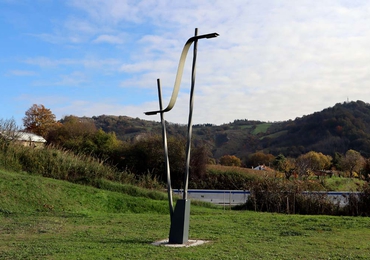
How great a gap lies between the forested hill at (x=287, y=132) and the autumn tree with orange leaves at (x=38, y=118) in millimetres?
9160

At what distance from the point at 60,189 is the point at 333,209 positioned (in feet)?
27.7

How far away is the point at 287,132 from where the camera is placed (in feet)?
198

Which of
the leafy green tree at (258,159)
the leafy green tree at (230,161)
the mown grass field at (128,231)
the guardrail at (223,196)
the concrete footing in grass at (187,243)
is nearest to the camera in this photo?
the mown grass field at (128,231)

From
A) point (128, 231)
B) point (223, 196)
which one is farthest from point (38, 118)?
point (128, 231)

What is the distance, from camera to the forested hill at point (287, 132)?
51.2 meters

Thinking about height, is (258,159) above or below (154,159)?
above

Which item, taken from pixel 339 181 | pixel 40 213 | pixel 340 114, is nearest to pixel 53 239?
pixel 40 213

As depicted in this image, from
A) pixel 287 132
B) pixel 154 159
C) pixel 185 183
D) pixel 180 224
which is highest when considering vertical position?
pixel 287 132

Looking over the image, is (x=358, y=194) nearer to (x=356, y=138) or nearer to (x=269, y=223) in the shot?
(x=269, y=223)

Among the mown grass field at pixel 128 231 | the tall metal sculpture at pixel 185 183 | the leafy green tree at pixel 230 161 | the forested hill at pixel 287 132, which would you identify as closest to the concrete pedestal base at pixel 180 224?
the tall metal sculpture at pixel 185 183

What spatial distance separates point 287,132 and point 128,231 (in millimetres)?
54194

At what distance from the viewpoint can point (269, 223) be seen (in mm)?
9648

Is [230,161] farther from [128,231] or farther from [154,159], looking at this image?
[128,231]

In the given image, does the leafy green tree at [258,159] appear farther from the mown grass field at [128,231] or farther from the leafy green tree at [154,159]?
the mown grass field at [128,231]
